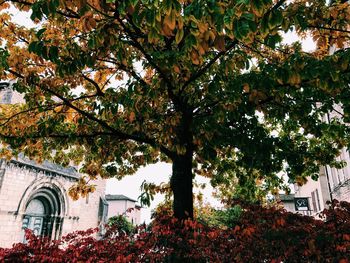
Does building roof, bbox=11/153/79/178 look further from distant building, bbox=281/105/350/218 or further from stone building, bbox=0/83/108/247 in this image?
distant building, bbox=281/105/350/218

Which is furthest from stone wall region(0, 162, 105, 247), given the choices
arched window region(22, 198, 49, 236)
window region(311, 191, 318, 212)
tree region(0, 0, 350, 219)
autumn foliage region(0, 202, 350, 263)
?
window region(311, 191, 318, 212)

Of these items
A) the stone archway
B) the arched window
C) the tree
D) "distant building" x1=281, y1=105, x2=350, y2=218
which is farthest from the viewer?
the stone archway

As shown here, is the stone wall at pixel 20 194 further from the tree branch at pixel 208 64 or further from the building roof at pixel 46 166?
the tree branch at pixel 208 64

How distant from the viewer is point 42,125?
20.9 ft

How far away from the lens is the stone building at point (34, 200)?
15.9m

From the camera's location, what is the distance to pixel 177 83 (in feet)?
18.0

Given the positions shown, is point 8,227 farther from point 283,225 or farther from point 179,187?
point 283,225

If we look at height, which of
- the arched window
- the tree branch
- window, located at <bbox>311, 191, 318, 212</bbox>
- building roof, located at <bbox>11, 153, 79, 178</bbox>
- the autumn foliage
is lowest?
the autumn foliage

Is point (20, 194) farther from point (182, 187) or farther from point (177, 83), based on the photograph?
point (177, 83)

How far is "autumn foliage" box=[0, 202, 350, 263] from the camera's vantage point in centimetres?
505

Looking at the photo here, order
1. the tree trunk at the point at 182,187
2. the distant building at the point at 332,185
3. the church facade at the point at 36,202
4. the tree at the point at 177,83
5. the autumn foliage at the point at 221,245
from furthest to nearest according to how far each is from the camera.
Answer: the distant building at the point at 332,185 → the church facade at the point at 36,202 → the tree trunk at the point at 182,187 → the autumn foliage at the point at 221,245 → the tree at the point at 177,83

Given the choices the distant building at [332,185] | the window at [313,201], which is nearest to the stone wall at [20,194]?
the distant building at [332,185]

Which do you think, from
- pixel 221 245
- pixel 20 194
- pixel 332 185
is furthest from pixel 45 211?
pixel 332 185

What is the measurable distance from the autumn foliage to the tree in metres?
1.00
